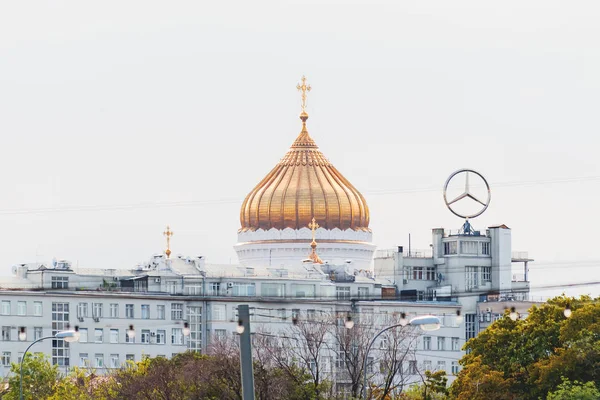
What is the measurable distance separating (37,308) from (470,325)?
32.6 metres

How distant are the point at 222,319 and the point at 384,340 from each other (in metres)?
15.3

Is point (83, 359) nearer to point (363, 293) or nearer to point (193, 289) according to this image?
point (193, 289)

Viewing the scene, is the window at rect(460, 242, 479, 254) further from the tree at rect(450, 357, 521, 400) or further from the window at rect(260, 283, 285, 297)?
the tree at rect(450, 357, 521, 400)

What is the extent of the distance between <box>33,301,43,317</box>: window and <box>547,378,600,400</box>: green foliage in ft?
207

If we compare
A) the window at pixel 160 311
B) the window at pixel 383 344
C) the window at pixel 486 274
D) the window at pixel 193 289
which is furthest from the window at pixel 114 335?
the window at pixel 486 274

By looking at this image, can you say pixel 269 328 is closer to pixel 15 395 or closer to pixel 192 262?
pixel 192 262

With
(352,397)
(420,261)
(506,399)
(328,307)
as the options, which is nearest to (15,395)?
(352,397)

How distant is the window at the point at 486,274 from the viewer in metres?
190

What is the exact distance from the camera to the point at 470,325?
613ft

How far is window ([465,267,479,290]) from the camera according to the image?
18875 cm

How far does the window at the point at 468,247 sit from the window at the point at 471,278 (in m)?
1.32

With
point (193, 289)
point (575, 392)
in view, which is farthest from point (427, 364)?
point (575, 392)

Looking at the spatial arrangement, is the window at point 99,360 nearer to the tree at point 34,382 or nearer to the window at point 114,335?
the window at point 114,335

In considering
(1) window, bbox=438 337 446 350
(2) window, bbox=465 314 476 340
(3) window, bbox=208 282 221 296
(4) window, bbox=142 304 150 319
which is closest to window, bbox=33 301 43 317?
(4) window, bbox=142 304 150 319
